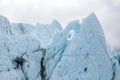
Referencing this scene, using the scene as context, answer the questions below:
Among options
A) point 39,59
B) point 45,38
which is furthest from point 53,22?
point 39,59

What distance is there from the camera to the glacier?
1756 cm

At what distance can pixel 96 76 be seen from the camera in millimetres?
17438

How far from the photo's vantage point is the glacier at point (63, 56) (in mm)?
17562

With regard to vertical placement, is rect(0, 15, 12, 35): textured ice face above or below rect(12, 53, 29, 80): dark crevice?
above

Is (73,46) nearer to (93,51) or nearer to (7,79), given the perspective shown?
(93,51)

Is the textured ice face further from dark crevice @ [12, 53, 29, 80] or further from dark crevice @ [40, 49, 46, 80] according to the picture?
dark crevice @ [40, 49, 46, 80]

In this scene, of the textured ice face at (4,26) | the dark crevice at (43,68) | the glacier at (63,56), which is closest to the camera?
the glacier at (63,56)

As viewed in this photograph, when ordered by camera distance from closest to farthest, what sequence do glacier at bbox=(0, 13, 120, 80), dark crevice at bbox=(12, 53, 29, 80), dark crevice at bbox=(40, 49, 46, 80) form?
1. glacier at bbox=(0, 13, 120, 80)
2. dark crevice at bbox=(12, 53, 29, 80)
3. dark crevice at bbox=(40, 49, 46, 80)

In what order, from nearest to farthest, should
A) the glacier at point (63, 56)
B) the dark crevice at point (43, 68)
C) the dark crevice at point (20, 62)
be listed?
the glacier at point (63, 56)
the dark crevice at point (20, 62)
the dark crevice at point (43, 68)

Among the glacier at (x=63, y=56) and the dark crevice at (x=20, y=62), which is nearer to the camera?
the glacier at (x=63, y=56)

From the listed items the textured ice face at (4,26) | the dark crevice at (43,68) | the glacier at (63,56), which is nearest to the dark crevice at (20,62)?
the glacier at (63,56)

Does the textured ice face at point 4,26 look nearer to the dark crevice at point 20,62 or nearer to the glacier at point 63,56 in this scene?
the glacier at point 63,56

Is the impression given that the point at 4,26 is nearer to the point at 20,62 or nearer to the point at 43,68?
the point at 20,62

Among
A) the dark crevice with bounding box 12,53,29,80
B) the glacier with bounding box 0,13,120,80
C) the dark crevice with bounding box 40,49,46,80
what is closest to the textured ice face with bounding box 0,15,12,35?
the glacier with bounding box 0,13,120,80
